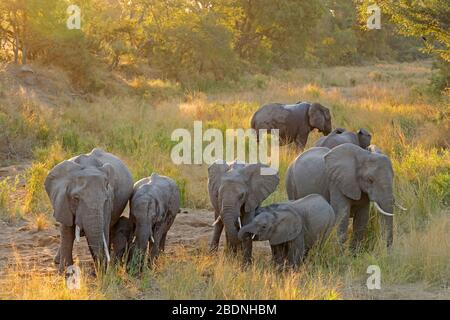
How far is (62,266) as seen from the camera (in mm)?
6328

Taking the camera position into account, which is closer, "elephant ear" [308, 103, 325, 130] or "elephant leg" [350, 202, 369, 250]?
"elephant leg" [350, 202, 369, 250]

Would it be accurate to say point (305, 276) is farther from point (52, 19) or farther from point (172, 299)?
point (52, 19)

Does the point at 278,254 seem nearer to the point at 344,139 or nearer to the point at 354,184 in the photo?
the point at 354,184

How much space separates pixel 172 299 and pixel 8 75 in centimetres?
1479

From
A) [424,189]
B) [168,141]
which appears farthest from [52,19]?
[424,189]

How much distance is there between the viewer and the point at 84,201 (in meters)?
5.83

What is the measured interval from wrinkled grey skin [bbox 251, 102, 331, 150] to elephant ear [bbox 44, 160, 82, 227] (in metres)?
7.76

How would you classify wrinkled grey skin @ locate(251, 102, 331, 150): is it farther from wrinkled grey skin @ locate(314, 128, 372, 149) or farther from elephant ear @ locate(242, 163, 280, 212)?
elephant ear @ locate(242, 163, 280, 212)

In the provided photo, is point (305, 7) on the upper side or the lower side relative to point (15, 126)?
upper

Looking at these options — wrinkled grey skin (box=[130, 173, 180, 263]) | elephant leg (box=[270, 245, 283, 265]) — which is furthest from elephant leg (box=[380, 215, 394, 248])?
wrinkled grey skin (box=[130, 173, 180, 263])

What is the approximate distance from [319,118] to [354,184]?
6259 mm

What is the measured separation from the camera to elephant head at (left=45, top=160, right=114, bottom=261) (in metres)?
5.81

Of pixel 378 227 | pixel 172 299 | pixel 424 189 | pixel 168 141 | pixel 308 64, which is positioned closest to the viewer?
pixel 172 299
